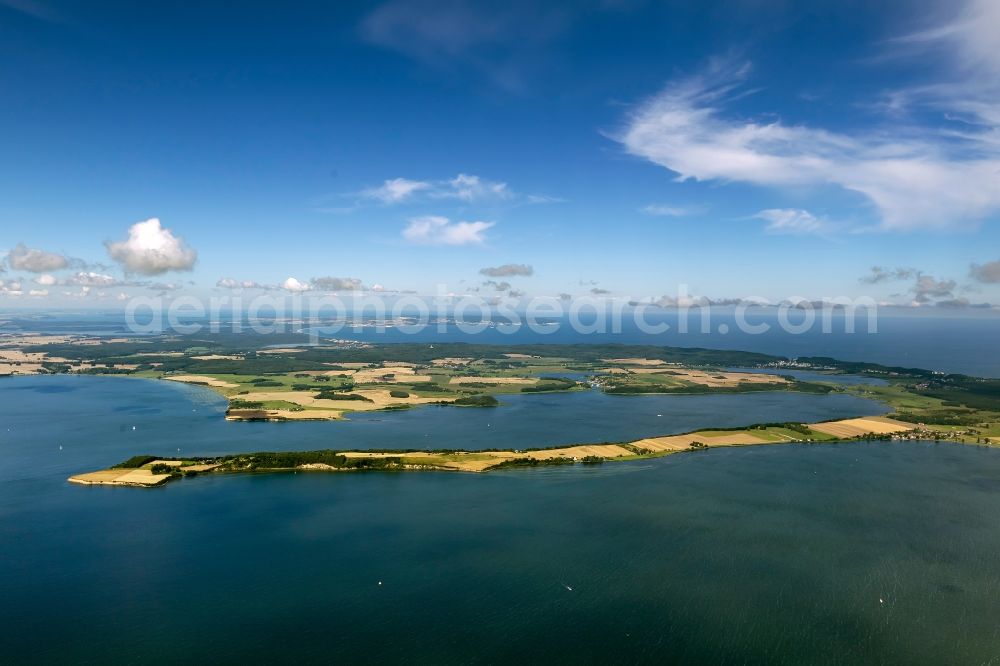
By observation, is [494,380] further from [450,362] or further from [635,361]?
[635,361]

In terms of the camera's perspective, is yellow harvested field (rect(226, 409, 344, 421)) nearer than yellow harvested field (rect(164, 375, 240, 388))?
Yes

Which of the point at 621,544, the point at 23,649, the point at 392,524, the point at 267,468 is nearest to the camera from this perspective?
the point at 23,649

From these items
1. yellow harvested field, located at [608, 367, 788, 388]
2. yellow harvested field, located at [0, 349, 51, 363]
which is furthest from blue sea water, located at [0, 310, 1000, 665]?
yellow harvested field, located at [0, 349, 51, 363]

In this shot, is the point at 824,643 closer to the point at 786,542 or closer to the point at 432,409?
the point at 786,542

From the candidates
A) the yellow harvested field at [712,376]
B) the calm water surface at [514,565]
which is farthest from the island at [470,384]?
the calm water surface at [514,565]

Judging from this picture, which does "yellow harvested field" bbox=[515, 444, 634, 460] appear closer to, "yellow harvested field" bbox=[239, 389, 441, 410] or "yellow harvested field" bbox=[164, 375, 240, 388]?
"yellow harvested field" bbox=[239, 389, 441, 410]

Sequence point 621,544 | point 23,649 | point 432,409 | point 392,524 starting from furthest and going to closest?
point 432,409 → point 392,524 → point 621,544 → point 23,649

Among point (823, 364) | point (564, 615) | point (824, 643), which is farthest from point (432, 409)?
point (823, 364)
